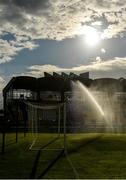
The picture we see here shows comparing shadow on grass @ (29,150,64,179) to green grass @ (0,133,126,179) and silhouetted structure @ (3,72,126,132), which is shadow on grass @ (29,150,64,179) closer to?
green grass @ (0,133,126,179)

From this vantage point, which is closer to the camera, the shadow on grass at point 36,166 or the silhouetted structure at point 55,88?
the shadow on grass at point 36,166

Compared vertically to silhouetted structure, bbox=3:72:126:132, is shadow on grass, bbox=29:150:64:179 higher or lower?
lower

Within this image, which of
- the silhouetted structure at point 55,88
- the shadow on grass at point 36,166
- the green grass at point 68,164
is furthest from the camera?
the silhouetted structure at point 55,88

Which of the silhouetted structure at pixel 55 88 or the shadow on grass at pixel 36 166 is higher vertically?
the silhouetted structure at pixel 55 88

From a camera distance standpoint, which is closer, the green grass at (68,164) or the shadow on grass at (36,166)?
the shadow on grass at (36,166)

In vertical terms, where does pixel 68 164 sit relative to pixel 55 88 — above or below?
below

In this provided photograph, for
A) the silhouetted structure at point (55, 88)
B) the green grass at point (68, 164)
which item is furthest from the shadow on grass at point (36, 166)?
the silhouetted structure at point (55, 88)

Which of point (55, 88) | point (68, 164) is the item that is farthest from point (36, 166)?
point (55, 88)

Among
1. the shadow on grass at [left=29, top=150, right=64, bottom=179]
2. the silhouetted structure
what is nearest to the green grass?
the shadow on grass at [left=29, top=150, right=64, bottom=179]

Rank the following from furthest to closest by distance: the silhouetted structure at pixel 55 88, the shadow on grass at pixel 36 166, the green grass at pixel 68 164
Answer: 1. the silhouetted structure at pixel 55 88
2. the green grass at pixel 68 164
3. the shadow on grass at pixel 36 166

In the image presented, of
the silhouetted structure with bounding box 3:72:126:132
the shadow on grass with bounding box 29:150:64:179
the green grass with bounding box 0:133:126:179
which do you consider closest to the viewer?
the shadow on grass with bounding box 29:150:64:179

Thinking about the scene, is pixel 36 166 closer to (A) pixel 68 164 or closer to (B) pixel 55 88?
(A) pixel 68 164

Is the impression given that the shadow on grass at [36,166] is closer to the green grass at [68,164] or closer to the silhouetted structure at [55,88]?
the green grass at [68,164]

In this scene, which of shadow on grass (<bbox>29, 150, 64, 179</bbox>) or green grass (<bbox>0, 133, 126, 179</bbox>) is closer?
shadow on grass (<bbox>29, 150, 64, 179</bbox>)
